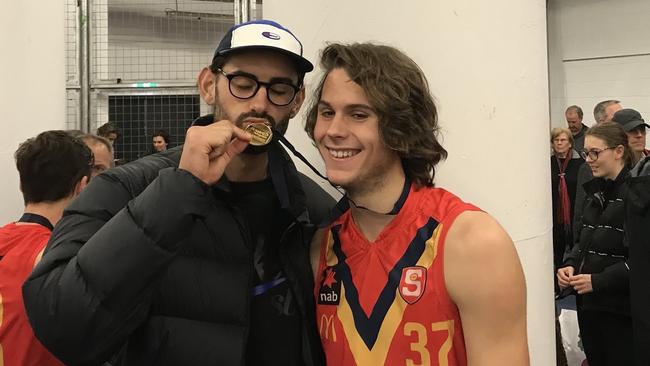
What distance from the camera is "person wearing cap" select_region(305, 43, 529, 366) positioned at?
4.40 ft

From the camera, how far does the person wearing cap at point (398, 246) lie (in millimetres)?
1341

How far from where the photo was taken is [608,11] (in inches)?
361

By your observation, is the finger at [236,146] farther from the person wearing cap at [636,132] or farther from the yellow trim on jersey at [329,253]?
the person wearing cap at [636,132]

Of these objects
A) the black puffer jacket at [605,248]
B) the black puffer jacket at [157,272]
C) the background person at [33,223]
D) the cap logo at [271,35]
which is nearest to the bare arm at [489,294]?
the black puffer jacket at [157,272]

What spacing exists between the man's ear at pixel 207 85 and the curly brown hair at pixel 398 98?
277mm

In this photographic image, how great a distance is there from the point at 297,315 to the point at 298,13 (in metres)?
1.03

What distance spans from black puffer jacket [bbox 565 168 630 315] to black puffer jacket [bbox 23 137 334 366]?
2.58 m

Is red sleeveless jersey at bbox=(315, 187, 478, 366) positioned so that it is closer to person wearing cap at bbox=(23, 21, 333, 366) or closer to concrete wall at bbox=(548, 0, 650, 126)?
person wearing cap at bbox=(23, 21, 333, 366)

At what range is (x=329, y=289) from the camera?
152 cm

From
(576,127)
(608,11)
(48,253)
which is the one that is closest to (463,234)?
(48,253)

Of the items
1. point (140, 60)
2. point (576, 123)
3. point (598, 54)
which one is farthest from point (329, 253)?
point (598, 54)

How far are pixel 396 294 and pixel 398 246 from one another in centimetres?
12

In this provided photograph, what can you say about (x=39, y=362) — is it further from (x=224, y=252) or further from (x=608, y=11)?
(x=608, y=11)

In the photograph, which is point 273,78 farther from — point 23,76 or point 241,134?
point 23,76
